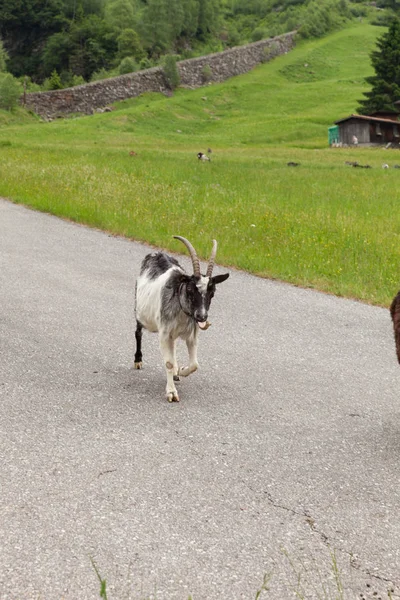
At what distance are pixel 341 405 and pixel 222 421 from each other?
1294 millimetres

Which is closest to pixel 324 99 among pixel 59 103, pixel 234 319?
pixel 59 103

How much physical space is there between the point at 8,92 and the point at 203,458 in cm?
5814

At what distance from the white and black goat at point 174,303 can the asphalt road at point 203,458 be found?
0.45 meters

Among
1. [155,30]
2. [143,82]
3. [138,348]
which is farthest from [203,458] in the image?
[155,30]

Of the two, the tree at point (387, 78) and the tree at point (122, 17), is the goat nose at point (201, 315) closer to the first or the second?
the tree at point (387, 78)

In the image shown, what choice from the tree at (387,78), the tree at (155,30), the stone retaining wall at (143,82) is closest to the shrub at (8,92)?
the stone retaining wall at (143,82)

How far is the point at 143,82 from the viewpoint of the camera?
75.4 meters

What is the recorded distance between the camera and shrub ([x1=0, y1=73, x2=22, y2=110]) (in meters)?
58.8

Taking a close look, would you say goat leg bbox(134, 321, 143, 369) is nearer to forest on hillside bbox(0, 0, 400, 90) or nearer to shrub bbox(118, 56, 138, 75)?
forest on hillside bbox(0, 0, 400, 90)

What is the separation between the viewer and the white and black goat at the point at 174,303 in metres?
7.23

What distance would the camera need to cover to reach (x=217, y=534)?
16.4 ft

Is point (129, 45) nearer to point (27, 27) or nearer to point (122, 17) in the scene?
point (122, 17)

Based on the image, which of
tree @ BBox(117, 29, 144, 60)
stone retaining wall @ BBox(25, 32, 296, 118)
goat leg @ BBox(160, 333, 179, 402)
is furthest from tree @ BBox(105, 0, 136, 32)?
goat leg @ BBox(160, 333, 179, 402)

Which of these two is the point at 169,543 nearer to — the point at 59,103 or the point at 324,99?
the point at 59,103
